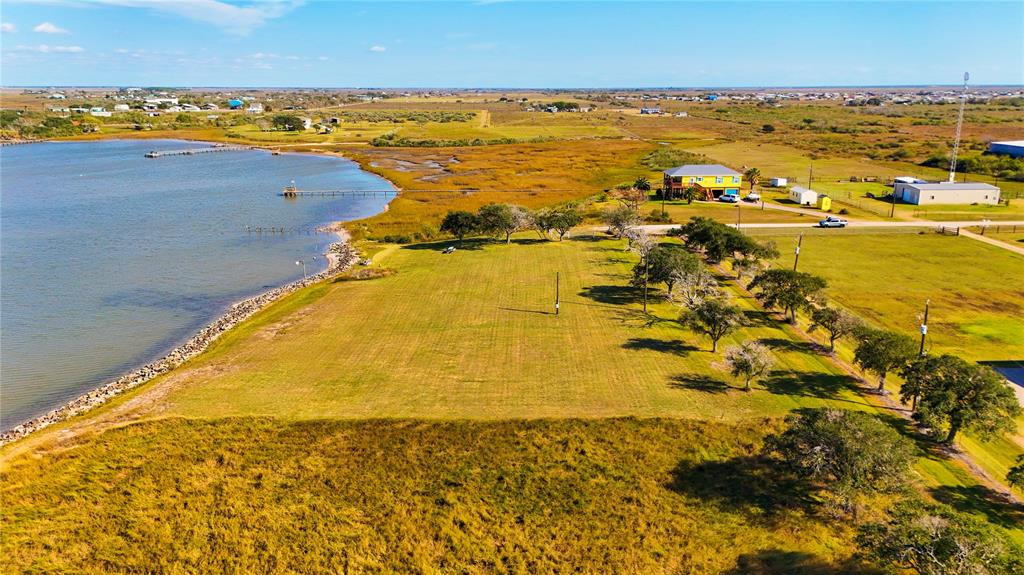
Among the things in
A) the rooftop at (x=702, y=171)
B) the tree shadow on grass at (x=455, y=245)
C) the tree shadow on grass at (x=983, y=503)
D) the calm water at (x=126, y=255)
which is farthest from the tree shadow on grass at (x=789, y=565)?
the rooftop at (x=702, y=171)

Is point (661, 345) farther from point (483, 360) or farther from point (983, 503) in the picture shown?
point (983, 503)

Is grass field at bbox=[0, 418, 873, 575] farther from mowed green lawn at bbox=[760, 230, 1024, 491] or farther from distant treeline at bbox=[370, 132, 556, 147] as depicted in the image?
distant treeline at bbox=[370, 132, 556, 147]

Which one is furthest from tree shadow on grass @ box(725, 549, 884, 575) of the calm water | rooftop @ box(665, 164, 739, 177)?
rooftop @ box(665, 164, 739, 177)

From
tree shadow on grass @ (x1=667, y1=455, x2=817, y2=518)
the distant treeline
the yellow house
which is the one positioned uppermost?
the distant treeline

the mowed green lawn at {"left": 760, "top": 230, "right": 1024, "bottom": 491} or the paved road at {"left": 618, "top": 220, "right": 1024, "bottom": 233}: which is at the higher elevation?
the paved road at {"left": 618, "top": 220, "right": 1024, "bottom": 233}

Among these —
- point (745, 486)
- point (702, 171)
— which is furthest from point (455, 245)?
point (745, 486)

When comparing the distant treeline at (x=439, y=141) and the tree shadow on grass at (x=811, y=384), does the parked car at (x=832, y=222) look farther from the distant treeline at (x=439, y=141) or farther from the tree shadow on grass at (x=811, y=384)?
the distant treeline at (x=439, y=141)

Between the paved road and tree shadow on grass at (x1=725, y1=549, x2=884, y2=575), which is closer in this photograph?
tree shadow on grass at (x1=725, y1=549, x2=884, y2=575)

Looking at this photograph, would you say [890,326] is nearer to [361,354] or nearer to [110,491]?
[361,354]
